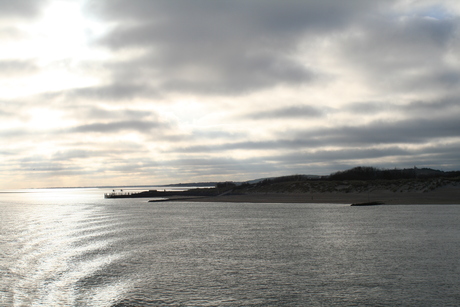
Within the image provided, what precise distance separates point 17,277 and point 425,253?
19.4m

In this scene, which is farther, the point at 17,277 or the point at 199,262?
the point at 199,262

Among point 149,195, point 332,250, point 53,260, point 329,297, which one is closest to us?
point 329,297

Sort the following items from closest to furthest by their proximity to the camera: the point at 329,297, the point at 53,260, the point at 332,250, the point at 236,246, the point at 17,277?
1. the point at 329,297
2. the point at 17,277
3. the point at 53,260
4. the point at 332,250
5. the point at 236,246

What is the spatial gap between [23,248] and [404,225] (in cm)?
2854

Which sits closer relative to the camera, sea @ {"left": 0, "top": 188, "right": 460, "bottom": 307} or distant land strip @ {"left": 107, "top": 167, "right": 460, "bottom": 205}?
sea @ {"left": 0, "top": 188, "right": 460, "bottom": 307}

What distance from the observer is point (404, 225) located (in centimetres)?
3234

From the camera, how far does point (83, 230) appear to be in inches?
1321

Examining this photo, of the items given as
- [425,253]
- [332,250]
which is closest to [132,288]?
[332,250]

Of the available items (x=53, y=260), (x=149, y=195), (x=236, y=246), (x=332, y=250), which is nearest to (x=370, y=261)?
(x=332, y=250)

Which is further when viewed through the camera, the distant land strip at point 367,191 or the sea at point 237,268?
the distant land strip at point 367,191

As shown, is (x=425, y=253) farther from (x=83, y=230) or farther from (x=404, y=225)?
(x=83, y=230)

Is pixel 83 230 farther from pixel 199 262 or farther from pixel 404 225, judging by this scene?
pixel 404 225

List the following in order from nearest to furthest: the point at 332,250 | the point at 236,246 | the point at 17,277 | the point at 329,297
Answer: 1. the point at 329,297
2. the point at 17,277
3. the point at 332,250
4. the point at 236,246

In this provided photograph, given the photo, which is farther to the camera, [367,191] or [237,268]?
[367,191]
